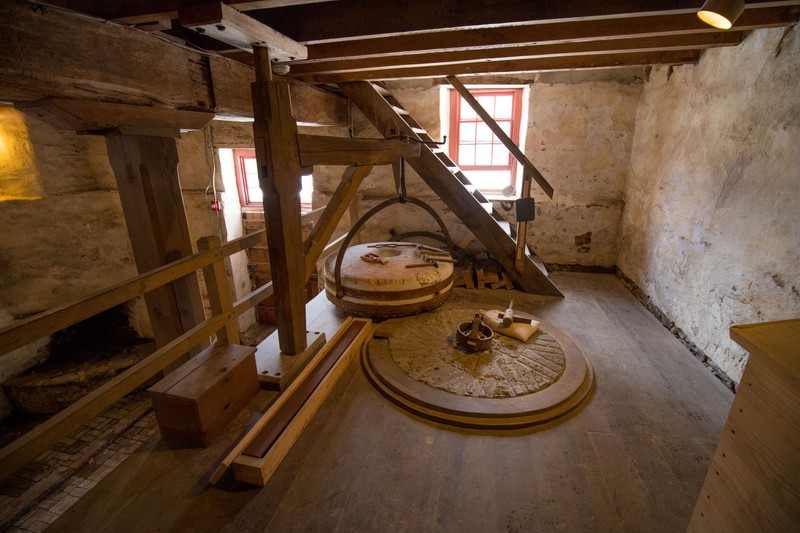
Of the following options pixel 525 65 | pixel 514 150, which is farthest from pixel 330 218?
pixel 525 65

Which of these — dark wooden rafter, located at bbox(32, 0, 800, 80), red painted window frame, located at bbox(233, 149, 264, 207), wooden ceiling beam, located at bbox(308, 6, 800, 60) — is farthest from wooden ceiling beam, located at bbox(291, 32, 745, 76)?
red painted window frame, located at bbox(233, 149, 264, 207)

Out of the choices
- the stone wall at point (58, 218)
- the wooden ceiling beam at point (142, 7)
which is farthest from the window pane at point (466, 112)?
the wooden ceiling beam at point (142, 7)

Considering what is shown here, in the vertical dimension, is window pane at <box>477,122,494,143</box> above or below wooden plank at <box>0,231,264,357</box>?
above

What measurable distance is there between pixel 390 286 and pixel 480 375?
1270 millimetres

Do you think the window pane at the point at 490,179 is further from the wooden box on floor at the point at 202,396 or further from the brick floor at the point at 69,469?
the brick floor at the point at 69,469

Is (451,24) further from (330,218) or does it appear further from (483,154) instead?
(483,154)

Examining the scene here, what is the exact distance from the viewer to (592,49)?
10.6ft

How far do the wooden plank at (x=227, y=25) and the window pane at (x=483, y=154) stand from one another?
404 cm

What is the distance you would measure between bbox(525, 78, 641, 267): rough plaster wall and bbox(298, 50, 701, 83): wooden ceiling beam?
2.99 feet

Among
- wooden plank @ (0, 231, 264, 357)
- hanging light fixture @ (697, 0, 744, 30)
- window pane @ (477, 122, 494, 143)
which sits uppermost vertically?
hanging light fixture @ (697, 0, 744, 30)

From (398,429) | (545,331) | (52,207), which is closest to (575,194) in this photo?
(545,331)

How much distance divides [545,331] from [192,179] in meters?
6.59

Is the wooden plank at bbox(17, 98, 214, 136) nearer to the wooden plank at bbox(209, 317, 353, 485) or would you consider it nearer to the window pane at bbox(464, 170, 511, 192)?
the wooden plank at bbox(209, 317, 353, 485)

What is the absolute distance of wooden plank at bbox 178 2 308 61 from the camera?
194 centimetres
